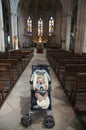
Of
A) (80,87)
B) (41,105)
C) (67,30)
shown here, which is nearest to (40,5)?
(67,30)

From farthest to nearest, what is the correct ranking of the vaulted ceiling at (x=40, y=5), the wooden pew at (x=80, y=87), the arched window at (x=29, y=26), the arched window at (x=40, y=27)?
1. the arched window at (x=40, y=27)
2. the arched window at (x=29, y=26)
3. the vaulted ceiling at (x=40, y=5)
4. the wooden pew at (x=80, y=87)

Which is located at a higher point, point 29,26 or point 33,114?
point 29,26

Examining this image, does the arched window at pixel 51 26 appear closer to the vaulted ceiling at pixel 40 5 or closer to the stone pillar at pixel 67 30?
the vaulted ceiling at pixel 40 5

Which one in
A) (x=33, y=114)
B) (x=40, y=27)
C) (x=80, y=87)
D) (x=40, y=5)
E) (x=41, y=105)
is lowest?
(x=33, y=114)

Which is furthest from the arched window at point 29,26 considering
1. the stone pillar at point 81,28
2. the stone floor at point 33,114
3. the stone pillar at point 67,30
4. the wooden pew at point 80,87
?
the wooden pew at point 80,87

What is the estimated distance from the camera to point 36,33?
29.0 meters

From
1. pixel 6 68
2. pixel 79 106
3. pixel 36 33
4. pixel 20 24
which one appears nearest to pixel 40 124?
pixel 79 106

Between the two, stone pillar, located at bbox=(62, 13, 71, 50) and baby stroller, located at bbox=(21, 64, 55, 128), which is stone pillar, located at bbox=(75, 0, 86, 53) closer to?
stone pillar, located at bbox=(62, 13, 71, 50)

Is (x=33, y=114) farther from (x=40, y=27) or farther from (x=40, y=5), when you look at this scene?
(x=40, y=5)

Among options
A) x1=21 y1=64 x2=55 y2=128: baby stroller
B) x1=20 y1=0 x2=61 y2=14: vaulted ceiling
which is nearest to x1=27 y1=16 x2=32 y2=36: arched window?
x1=20 y1=0 x2=61 y2=14: vaulted ceiling

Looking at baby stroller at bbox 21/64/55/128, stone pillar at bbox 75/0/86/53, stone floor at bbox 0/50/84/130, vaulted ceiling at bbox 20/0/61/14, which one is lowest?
stone floor at bbox 0/50/84/130

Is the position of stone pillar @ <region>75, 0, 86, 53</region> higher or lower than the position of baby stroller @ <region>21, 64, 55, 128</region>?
higher

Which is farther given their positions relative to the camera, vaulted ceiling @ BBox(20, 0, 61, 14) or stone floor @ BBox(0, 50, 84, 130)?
vaulted ceiling @ BBox(20, 0, 61, 14)

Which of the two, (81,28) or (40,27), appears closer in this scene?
(81,28)
